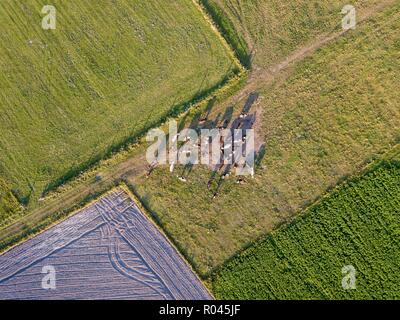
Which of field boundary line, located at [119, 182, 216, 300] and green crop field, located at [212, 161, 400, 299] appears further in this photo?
field boundary line, located at [119, 182, 216, 300]

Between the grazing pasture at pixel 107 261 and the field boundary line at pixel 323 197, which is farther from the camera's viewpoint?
the grazing pasture at pixel 107 261

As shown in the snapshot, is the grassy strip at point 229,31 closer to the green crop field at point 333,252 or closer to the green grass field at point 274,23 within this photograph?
the green grass field at point 274,23

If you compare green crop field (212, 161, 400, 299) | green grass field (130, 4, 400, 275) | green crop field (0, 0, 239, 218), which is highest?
green crop field (0, 0, 239, 218)

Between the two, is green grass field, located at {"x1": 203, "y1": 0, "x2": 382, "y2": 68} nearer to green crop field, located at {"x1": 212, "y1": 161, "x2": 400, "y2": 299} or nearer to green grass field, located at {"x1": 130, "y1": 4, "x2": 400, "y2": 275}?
green grass field, located at {"x1": 130, "y1": 4, "x2": 400, "y2": 275}

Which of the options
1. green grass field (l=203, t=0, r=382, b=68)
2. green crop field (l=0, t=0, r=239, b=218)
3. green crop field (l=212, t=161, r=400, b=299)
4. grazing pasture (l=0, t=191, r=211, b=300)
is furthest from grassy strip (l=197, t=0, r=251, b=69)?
grazing pasture (l=0, t=191, r=211, b=300)

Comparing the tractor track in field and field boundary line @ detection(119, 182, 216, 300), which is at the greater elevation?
the tractor track in field

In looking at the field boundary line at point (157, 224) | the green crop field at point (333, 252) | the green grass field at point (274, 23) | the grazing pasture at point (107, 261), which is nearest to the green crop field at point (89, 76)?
the green grass field at point (274, 23)
